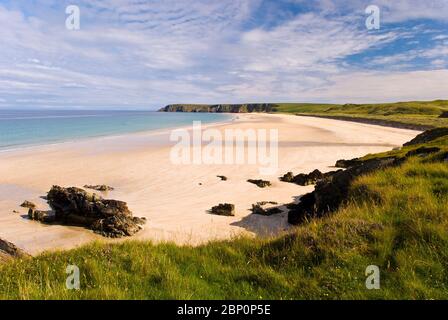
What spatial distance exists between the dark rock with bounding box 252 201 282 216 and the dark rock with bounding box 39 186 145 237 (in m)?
5.23

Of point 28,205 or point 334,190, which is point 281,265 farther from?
point 28,205

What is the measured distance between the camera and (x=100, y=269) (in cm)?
666

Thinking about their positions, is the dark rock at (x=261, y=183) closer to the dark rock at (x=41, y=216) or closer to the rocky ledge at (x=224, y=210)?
the rocky ledge at (x=224, y=210)

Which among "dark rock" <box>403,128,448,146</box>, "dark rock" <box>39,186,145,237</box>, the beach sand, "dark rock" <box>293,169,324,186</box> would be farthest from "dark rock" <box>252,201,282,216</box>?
"dark rock" <box>403,128,448,146</box>

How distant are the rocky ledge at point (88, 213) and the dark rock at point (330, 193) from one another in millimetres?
6573

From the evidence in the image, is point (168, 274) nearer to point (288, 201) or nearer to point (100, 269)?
point (100, 269)

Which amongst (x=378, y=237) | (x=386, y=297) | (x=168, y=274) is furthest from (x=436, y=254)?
(x=168, y=274)

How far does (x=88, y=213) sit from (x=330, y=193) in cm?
991

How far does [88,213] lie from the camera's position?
49.2 feet

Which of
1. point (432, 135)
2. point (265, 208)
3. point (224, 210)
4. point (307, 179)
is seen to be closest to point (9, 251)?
point (224, 210)

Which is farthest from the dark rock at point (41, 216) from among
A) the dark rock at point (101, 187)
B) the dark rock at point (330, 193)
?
the dark rock at point (330, 193)

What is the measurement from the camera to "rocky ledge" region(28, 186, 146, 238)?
13930 millimetres

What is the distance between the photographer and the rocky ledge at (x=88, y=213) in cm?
1393

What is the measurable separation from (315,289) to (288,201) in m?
12.9
